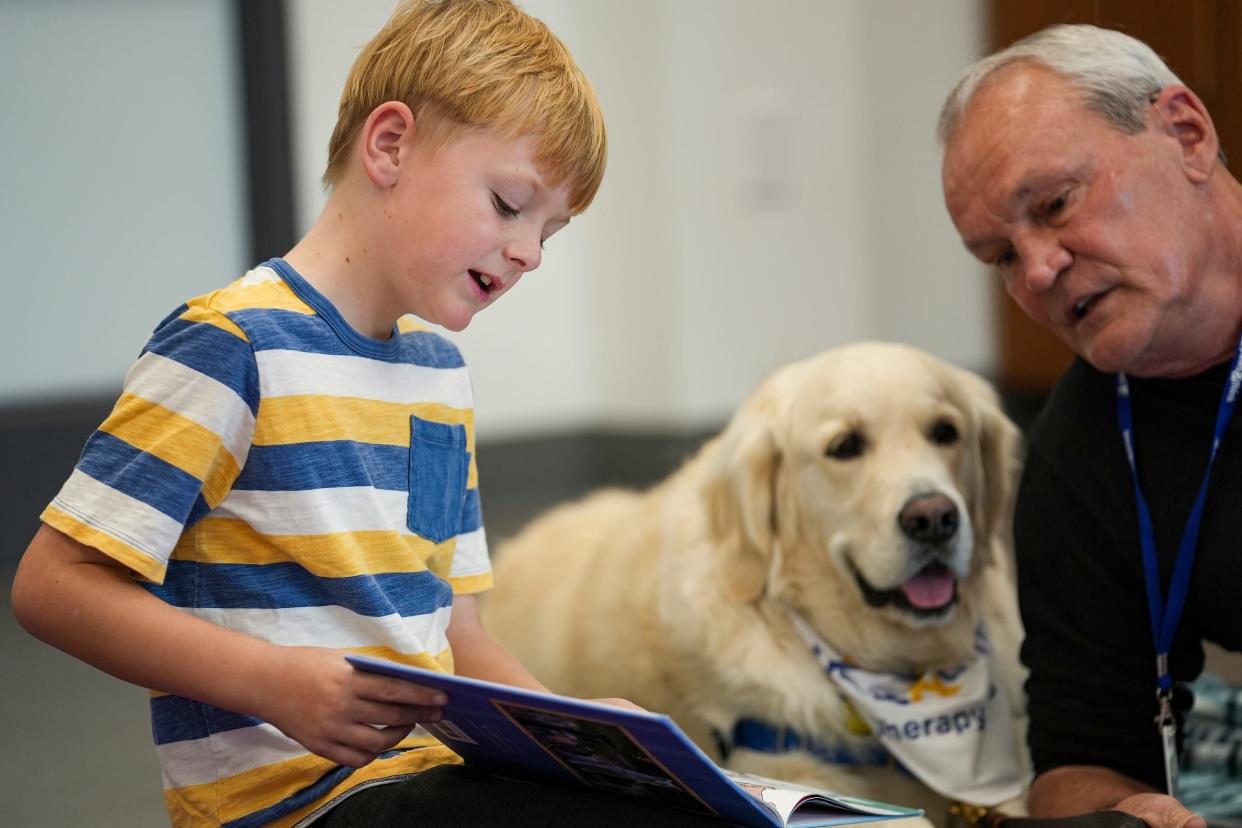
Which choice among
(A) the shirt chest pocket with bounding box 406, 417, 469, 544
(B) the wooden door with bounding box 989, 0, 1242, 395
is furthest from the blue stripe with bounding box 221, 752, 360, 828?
(B) the wooden door with bounding box 989, 0, 1242, 395

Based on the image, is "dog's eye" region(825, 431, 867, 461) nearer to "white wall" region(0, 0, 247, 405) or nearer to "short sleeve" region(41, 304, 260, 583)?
"short sleeve" region(41, 304, 260, 583)

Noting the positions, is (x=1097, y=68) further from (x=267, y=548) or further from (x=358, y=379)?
(x=267, y=548)

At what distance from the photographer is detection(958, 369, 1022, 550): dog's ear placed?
1914mm

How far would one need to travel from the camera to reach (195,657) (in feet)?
3.07

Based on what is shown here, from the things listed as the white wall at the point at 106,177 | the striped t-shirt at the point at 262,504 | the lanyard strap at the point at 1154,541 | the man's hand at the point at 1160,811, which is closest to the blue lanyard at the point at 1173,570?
the lanyard strap at the point at 1154,541

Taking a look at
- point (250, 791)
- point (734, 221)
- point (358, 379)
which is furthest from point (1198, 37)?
point (734, 221)

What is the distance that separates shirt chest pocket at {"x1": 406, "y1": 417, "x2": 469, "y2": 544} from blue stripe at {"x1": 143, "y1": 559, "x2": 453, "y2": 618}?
0.08 meters

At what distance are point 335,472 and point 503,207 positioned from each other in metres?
0.26

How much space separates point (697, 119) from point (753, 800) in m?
3.93

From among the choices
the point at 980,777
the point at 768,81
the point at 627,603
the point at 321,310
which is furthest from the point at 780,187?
the point at 321,310

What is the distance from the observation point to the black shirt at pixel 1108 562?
142 cm

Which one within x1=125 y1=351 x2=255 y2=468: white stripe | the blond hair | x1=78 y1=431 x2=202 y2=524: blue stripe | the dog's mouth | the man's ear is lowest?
the dog's mouth

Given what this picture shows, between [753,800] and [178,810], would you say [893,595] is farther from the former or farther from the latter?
[178,810]

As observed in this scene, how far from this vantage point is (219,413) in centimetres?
98
